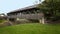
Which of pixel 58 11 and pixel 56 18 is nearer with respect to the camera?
pixel 58 11

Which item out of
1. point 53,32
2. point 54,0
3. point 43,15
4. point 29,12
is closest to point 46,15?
point 43,15

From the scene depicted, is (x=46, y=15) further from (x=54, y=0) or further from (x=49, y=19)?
(x=54, y=0)

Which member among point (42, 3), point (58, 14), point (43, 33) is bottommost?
point (43, 33)

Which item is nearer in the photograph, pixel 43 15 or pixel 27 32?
pixel 27 32

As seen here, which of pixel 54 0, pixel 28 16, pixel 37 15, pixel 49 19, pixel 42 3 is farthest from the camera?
pixel 28 16

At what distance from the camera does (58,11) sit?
22969mm

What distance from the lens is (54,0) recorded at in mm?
22250

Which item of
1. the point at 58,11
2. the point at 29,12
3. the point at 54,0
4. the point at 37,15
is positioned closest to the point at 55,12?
the point at 58,11

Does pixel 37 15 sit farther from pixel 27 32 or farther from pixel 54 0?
pixel 27 32

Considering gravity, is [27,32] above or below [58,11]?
below

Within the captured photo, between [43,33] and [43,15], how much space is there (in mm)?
10611

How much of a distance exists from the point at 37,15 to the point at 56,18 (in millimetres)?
4596

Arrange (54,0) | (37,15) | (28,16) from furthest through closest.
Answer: (28,16) < (37,15) < (54,0)

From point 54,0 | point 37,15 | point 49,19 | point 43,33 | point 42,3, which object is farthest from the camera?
point 37,15
